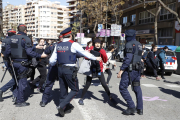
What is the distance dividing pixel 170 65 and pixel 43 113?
8618 mm

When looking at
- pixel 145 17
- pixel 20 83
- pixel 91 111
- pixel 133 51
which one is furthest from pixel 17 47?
pixel 145 17

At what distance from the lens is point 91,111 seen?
4.55 meters

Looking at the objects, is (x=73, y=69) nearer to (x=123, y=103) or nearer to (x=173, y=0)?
(x=123, y=103)

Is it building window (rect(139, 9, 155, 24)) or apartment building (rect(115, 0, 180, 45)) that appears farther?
building window (rect(139, 9, 155, 24))

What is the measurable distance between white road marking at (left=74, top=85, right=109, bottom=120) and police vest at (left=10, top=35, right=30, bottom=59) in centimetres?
189

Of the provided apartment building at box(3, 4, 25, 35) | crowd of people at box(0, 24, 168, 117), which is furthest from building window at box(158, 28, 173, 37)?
apartment building at box(3, 4, 25, 35)

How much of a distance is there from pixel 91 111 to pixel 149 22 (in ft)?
83.2

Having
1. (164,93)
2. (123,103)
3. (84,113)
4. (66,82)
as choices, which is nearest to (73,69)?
(66,82)

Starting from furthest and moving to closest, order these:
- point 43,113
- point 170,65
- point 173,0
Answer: point 173,0
point 170,65
point 43,113

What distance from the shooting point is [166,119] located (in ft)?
13.6

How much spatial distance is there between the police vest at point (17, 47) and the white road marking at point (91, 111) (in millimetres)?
1885

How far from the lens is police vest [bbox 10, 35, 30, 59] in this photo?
4.71 meters

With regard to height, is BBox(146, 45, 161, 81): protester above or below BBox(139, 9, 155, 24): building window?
below

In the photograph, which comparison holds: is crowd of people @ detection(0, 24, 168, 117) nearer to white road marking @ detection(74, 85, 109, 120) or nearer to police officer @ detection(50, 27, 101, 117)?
police officer @ detection(50, 27, 101, 117)
